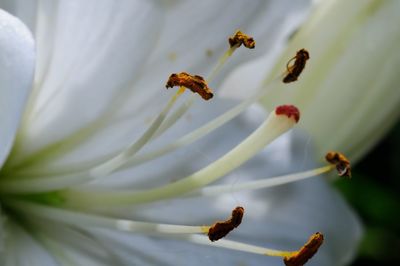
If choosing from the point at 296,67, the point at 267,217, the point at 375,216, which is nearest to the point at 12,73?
the point at 296,67

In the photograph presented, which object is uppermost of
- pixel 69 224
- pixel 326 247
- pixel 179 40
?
pixel 179 40

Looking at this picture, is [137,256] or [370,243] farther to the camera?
[370,243]

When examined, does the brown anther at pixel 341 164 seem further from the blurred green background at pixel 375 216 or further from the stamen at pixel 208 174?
the blurred green background at pixel 375 216

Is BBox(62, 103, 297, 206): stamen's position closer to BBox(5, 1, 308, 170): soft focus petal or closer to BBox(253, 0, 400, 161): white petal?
BBox(5, 1, 308, 170): soft focus petal

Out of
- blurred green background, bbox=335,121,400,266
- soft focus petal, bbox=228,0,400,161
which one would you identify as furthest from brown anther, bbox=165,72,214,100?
blurred green background, bbox=335,121,400,266

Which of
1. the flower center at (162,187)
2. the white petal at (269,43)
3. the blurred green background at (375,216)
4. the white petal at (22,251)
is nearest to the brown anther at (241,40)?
the flower center at (162,187)

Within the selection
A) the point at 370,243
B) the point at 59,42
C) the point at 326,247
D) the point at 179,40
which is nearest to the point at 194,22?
the point at 179,40

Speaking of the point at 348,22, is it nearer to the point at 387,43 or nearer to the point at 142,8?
the point at 387,43
